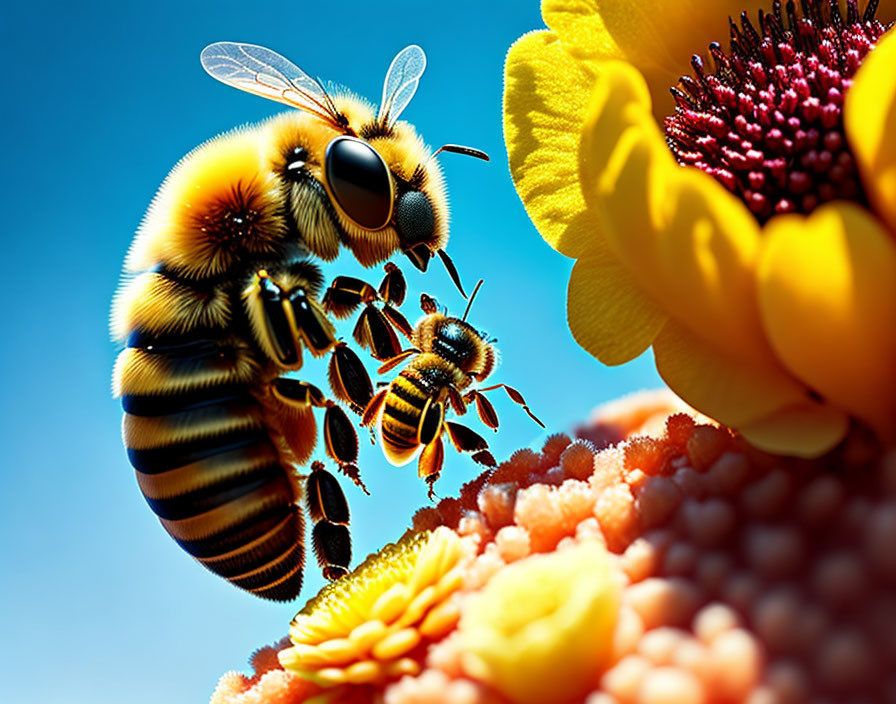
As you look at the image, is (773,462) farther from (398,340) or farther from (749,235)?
(398,340)

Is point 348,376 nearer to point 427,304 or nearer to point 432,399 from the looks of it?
point 432,399

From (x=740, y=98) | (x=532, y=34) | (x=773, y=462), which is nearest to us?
(x=773, y=462)

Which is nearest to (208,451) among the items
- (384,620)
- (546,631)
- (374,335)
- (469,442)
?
(374,335)

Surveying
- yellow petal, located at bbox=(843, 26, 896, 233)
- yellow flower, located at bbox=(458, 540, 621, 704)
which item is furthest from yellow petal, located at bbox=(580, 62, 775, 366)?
yellow flower, located at bbox=(458, 540, 621, 704)

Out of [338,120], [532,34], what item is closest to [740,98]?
[532,34]

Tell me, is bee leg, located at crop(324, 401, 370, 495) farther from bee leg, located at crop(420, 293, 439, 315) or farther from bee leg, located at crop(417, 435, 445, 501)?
bee leg, located at crop(420, 293, 439, 315)

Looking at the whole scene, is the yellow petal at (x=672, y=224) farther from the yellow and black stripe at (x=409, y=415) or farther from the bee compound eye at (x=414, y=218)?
the bee compound eye at (x=414, y=218)
